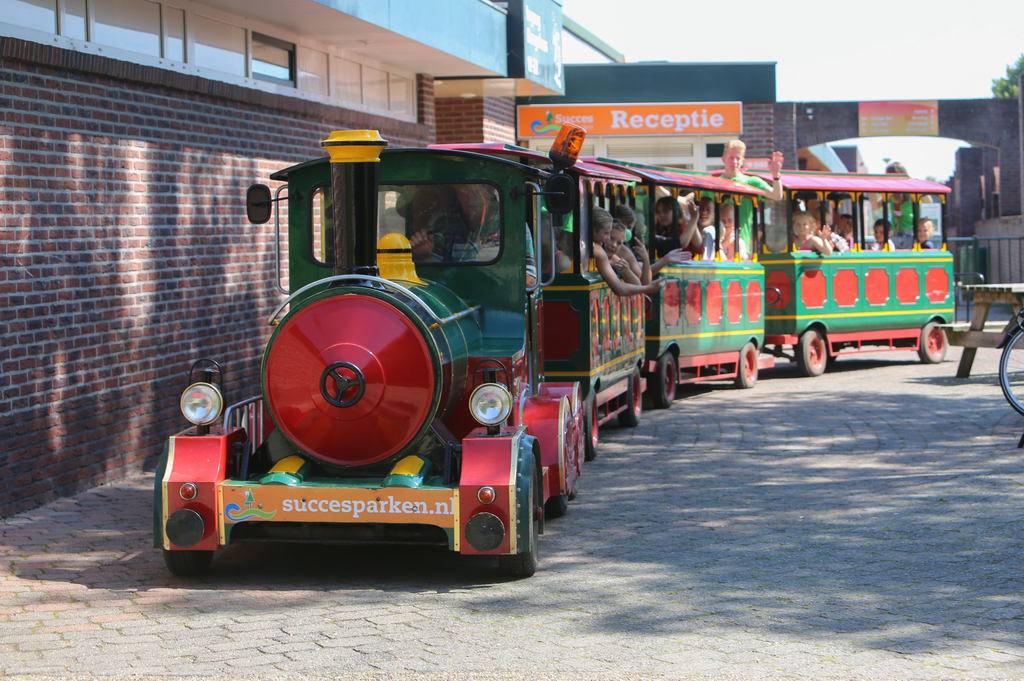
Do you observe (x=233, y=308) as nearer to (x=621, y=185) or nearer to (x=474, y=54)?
(x=621, y=185)

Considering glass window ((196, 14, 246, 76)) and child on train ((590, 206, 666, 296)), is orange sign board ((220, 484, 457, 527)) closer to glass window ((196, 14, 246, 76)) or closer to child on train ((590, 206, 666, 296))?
child on train ((590, 206, 666, 296))

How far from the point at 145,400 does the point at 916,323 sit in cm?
1020

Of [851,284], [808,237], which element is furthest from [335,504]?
[851,284]

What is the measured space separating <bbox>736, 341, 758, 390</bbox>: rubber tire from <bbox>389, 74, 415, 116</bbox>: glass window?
16.2 ft

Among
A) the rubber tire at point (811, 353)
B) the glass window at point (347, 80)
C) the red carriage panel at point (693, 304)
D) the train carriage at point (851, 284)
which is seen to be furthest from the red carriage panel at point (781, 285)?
the glass window at point (347, 80)

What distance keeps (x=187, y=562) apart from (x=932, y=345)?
11.9 m

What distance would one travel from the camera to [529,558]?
211 inches

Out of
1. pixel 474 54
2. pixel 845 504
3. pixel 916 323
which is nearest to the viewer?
pixel 845 504

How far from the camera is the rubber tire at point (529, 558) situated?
533cm

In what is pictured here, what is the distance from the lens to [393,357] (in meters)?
5.29

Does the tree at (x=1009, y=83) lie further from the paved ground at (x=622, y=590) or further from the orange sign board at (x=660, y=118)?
the paved ground at (x=622, y=590)

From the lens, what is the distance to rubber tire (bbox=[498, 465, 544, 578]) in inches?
210

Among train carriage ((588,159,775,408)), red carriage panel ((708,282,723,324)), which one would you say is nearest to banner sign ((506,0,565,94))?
train carriage ((588,159,775,408))

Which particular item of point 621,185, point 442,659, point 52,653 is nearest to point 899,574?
point 442,659
